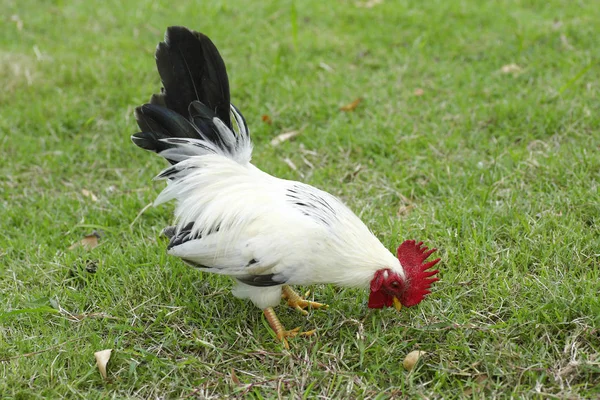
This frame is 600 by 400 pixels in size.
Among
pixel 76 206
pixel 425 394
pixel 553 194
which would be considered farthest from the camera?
pixel 76 206

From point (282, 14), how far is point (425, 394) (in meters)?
5.59

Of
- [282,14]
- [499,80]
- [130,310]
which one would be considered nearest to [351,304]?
[130,310]

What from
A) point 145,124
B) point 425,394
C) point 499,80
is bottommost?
point 425,394

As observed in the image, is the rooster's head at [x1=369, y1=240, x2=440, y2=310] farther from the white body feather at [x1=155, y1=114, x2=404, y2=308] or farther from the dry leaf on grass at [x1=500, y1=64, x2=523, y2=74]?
the dry leaf on grass at [x1=500, y1=64, x2=523, y2=74]

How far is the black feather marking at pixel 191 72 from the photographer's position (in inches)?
125

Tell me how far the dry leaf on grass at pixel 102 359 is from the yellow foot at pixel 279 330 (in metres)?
0.81

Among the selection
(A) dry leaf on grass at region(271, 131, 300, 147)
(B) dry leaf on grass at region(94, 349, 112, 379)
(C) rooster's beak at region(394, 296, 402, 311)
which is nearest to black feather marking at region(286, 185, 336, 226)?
(C) rooster's beak at region(394, 296, 402, 311)

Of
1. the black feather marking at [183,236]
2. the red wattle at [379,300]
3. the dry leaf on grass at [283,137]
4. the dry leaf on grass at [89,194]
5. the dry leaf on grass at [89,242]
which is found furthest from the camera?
the dry leaf on grass at [283,137]

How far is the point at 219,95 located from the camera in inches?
128

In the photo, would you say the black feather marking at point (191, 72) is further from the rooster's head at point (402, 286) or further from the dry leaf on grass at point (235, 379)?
the dry leaf on grass at point (235, 379)

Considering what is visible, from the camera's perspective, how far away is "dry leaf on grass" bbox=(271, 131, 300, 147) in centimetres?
500

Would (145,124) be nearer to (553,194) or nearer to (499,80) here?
(553,194)

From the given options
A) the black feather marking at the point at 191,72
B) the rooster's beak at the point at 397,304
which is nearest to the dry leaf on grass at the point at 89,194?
the black feather marking at the point at 191,72

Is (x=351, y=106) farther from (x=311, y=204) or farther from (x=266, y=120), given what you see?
(x=311, y=204)
